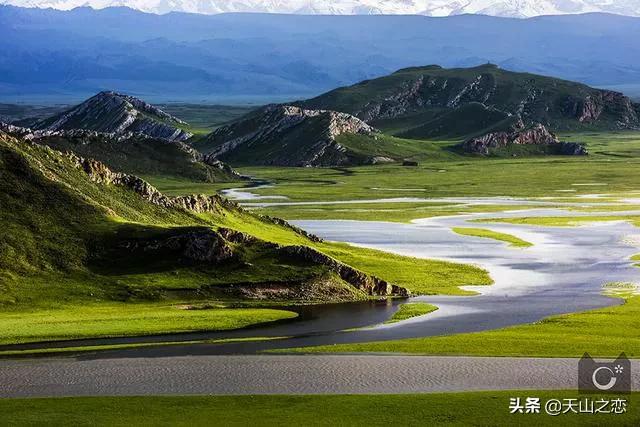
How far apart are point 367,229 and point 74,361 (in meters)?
96.3

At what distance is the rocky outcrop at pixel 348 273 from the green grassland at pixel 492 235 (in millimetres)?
43848

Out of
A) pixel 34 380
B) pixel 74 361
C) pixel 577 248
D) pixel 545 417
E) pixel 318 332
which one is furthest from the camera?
pixel 577 248

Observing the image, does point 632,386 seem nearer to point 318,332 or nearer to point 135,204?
point 318,332

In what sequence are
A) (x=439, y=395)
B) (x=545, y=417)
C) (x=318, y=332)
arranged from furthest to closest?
(x=318, y=332) < (x=439, y=395) < (x=545, y=417)

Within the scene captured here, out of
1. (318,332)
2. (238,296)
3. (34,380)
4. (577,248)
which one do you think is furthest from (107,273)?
(577,248)

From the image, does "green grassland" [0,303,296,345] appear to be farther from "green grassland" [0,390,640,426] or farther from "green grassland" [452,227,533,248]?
"green grassland" [452,227,533,248]

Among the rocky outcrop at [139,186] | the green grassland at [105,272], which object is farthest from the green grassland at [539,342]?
the rocky outcrop at [139,186]

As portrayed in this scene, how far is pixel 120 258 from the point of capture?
9644cm

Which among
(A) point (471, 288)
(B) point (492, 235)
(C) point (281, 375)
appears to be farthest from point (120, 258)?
(B) point (492, 235)

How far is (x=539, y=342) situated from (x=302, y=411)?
2553 centimetres

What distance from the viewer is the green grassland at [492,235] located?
14375cm

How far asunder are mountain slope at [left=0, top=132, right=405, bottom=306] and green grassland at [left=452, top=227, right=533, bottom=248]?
149 feet

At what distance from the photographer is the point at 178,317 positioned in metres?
84.1

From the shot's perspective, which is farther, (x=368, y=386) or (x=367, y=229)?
(x=367, y=229)
